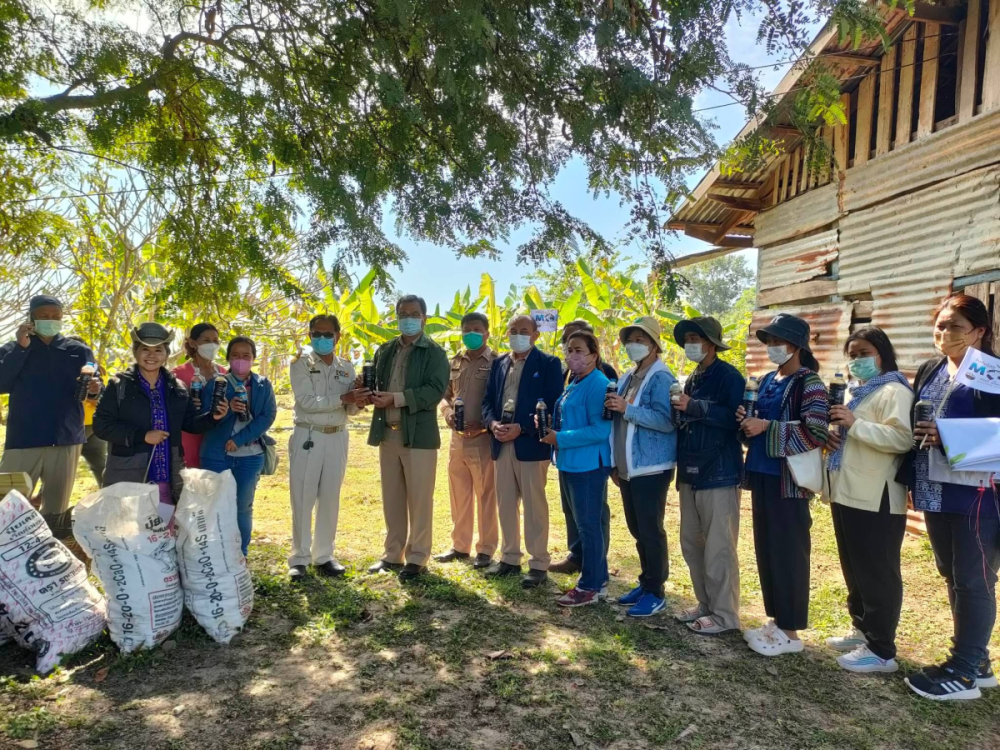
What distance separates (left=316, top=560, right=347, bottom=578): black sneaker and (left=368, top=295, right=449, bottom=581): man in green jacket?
24 cm

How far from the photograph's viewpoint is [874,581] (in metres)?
3.46

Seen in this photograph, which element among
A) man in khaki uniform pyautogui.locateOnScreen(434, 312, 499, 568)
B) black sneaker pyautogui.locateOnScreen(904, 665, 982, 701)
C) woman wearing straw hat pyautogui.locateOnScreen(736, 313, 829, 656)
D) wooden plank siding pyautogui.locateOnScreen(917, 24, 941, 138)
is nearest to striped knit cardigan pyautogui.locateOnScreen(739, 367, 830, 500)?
woman wearing straw hat pyautogui.locateOnScreen(736, 313, 829, 656)

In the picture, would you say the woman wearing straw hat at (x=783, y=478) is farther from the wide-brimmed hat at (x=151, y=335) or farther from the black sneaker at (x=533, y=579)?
the wide-brimmed hat at (x=151, y=335)

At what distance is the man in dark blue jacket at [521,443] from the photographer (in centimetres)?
473

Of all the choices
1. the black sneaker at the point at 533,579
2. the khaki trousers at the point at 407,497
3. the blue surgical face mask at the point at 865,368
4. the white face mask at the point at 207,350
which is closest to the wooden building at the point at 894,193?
the blue surgical face mask at the point at 865,368

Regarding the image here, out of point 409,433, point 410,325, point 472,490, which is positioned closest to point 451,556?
point 472,490

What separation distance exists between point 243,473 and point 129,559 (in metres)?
1.23

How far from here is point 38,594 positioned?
3.36 m

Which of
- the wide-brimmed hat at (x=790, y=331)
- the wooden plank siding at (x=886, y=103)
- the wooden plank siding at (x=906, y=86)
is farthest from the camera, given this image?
the wooden plank siding at (x=886, y=103)

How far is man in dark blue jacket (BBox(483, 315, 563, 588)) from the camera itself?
15.5 ft

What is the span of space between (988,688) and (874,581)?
0.73 m

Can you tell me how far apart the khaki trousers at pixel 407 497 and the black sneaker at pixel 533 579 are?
748 mm

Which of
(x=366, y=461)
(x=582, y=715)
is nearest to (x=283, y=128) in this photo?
(x=582, y=715)

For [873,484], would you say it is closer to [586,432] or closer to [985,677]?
[985,677]
